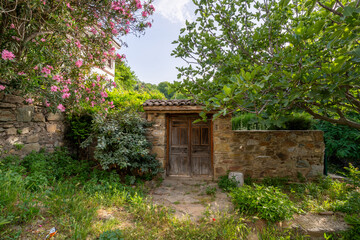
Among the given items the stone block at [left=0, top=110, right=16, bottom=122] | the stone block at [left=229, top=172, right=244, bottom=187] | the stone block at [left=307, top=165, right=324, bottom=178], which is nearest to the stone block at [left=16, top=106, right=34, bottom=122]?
the stone block at [left=0, top=110, right=16, bottom=122]

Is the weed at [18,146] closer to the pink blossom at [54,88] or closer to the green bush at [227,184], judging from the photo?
the pink blossom at [54,88]

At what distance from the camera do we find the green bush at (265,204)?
303 cm

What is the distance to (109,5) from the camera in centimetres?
390

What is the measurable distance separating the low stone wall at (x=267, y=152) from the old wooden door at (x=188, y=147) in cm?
42

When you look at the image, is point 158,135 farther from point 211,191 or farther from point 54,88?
point 54,88

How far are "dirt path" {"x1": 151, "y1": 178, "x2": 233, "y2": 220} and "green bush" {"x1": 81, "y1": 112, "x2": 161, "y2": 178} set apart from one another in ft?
2.17

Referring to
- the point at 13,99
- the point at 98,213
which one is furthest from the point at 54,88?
the point at 98,213

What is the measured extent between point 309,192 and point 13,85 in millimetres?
7044

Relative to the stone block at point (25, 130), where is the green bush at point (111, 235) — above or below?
below

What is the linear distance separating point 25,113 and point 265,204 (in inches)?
215

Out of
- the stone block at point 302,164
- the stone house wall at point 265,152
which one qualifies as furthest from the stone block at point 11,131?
the stone block at point 302,164

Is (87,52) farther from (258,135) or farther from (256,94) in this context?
(258,135)

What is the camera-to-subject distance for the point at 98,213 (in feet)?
10.3

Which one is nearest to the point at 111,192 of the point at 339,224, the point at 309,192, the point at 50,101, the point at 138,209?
the point at 138,209
